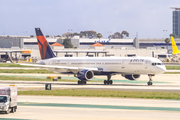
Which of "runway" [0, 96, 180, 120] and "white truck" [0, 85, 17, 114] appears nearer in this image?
"runway" [0, 96, 180, 120]

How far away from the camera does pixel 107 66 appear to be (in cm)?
5719

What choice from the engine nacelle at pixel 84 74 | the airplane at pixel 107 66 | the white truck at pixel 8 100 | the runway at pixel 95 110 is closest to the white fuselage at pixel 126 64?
the airplane at pixel 107 66

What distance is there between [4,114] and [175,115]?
38.4 ft

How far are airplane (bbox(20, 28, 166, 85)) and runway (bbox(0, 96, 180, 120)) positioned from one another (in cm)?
2280

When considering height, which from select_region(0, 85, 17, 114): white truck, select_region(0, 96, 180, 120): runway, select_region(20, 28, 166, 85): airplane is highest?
select_region(20, 28, 166, 85): airplane

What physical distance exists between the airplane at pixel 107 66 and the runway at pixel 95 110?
897 inches

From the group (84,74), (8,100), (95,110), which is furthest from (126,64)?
(8,100)

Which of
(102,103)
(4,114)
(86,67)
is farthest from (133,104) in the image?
(86,67)

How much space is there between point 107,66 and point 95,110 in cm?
3042

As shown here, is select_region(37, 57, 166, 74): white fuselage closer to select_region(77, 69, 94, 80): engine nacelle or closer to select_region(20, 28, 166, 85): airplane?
select_region(20, 28, 166, 85): airplane

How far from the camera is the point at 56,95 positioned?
3872 cm

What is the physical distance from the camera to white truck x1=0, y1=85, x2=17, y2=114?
2444cm

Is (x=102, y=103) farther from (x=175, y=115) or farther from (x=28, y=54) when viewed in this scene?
(x=28, y=54)

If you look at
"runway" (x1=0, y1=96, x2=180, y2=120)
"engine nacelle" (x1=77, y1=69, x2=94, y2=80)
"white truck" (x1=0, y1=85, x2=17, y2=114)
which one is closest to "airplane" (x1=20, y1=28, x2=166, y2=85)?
"engine nacelle" (x1=77, y1=69, x2=94, y2=80)
